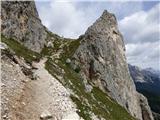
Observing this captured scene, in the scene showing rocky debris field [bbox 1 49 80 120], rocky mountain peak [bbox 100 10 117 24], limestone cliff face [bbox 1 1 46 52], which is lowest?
rocky debris field [bbox 1 49 80 120]

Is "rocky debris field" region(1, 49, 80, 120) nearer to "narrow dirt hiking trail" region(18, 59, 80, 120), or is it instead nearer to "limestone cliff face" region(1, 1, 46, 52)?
"narrow dirt hiking trail" region(18, 59, 80, 120)

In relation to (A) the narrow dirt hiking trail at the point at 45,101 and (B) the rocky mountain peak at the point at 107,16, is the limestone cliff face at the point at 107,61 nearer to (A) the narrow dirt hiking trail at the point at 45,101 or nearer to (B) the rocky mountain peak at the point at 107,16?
(B) the rocky mountain peak at the point at 107,16

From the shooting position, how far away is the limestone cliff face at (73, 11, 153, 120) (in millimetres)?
84037

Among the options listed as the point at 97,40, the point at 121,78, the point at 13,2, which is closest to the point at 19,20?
the point at 13,2

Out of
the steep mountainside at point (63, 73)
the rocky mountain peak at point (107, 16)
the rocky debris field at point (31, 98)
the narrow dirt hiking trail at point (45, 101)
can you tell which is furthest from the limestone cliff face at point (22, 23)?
the narrow dirt hiking trail at point (45, 101)

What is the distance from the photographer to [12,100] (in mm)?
28062

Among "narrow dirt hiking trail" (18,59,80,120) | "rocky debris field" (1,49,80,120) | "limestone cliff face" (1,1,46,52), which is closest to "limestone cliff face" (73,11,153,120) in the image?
"limestone cliff face" (1,1,46,52)

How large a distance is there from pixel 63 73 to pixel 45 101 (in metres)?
15.3

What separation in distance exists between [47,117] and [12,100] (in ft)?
9.94

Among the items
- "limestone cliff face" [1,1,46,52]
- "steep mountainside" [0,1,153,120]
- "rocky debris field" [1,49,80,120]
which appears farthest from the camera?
"limestone cliff face" [1,1,46,52]

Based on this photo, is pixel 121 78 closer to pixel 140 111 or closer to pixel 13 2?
pixel 140 111

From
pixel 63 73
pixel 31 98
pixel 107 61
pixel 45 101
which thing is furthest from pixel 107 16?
pixel 31 98

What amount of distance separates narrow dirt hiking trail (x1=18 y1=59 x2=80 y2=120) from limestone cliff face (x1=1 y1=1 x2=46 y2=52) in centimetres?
2965

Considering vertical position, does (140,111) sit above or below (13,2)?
below
